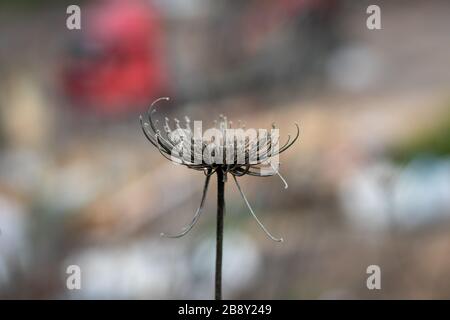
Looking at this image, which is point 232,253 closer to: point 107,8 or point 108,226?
point 108,226

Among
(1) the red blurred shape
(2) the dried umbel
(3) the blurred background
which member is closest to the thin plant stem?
(2) the dried umbel

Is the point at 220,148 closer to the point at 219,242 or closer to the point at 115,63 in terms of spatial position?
the point at 219,242

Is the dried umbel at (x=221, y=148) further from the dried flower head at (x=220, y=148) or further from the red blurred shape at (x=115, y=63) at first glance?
the red blurred shape at (x=115, y=63)

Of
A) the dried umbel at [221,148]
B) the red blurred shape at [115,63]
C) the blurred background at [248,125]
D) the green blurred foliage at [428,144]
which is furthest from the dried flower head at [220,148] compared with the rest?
the red blurred shape at [115,63]

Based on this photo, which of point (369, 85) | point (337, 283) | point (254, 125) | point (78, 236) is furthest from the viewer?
point (369, 85)

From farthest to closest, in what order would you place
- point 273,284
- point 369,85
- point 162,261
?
point 369,85
point 162,261
point 273,284

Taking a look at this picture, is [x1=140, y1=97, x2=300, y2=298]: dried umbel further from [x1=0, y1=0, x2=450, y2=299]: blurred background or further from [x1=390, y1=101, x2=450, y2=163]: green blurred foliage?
[x1=390, y1=101, x2=450, y2=163]: green blurred foliage

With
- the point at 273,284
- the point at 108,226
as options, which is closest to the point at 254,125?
the point at 108,226

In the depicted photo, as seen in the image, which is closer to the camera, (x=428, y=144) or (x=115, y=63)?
(x=428, y=144)

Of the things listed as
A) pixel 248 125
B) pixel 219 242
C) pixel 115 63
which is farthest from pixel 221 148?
pixel 115 63
